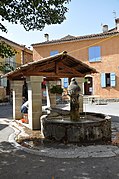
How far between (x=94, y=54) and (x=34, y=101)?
671 inches

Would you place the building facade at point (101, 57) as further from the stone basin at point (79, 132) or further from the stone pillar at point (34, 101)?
the stone basin at point (79, 132)

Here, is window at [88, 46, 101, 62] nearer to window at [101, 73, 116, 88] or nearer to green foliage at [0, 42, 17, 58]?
window at [101, 73, 116, 88]

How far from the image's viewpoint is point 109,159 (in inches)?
207

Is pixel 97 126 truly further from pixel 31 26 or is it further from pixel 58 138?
pixel 31 26

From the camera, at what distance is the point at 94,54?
24.8 m

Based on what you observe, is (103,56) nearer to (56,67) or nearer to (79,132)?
(56,67)

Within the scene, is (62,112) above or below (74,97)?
below

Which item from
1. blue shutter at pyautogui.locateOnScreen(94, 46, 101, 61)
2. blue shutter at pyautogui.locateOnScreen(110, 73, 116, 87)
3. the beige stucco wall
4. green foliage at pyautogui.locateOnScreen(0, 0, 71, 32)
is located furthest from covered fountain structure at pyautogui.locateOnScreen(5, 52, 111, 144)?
blue shutter at pyautogui.locateOnScreen(94, 46, 101, 61)

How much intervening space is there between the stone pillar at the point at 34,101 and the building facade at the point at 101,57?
45.7 ft

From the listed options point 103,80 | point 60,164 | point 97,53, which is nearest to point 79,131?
point 60,164

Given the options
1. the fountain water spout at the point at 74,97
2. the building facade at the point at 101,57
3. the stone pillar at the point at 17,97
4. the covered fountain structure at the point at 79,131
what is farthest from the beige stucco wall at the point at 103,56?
the covered fountain structure at the point at 79,131

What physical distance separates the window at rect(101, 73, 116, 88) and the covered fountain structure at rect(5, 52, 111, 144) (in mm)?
11990

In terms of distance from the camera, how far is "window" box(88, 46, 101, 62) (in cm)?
2450

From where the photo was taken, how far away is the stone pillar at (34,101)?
30.0 ft
